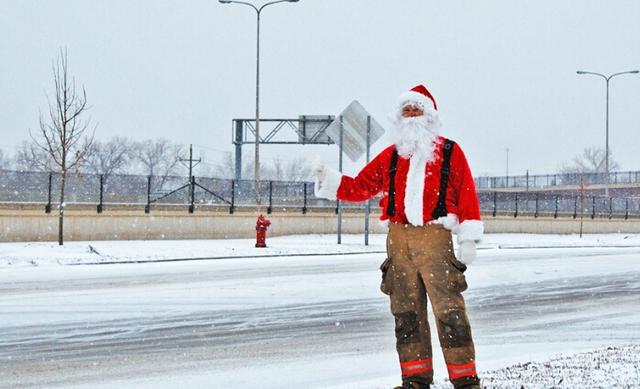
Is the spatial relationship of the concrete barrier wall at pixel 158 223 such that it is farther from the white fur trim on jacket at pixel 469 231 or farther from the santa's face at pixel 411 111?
the white fur trim on jacket at pixel 469 231

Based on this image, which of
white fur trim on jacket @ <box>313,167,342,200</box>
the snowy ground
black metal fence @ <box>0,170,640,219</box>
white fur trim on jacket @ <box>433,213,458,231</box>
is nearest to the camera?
white fur trim on jacket @ <box>433,213,458,231</box>

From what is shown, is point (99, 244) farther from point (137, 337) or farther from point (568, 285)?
point (137, 337)

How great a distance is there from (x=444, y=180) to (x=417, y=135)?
347 millimetres

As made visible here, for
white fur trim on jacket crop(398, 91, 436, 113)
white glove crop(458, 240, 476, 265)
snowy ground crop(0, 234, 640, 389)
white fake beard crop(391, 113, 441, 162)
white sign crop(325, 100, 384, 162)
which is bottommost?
snowy ground crop(0, 234, 640, 389)

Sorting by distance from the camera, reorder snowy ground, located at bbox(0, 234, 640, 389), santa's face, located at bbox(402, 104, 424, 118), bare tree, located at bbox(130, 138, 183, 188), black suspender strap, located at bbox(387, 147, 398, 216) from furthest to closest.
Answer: bare tree, located at bbox(130, 138, 183, 188)
snowy ground, located at bbox(0, 234, 640, 389)
santa's face, located at bbox(402, 104, 424, 118)
black suspender strap, located at bbox(387, 147, 398, 216)

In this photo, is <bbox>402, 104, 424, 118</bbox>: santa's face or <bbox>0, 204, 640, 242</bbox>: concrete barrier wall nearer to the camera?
<bbox>402, 104, 424, 118</bbox>: santa's face

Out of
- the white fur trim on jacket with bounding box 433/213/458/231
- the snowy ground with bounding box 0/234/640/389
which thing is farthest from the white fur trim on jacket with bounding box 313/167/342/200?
the snowy ground with bounding box 0/234/640/389

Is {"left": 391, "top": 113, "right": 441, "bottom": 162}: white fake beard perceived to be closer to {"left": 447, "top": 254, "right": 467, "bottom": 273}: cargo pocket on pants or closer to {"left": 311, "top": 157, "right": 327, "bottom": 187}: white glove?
{"left": 311, "top": 157, "right": 327, "bottom": 187}: white glove

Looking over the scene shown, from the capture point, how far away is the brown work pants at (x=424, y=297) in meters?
5.88

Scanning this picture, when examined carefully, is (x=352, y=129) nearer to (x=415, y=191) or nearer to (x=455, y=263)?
(x=415, y=191)

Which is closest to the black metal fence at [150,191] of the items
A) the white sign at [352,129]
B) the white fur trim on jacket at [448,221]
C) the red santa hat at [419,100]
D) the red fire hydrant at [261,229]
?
the red fire hydrant at [261,229]

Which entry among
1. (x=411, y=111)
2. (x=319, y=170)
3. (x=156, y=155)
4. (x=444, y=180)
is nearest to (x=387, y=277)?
(x=444, y=180)

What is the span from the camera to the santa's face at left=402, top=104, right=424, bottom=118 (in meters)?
6.48

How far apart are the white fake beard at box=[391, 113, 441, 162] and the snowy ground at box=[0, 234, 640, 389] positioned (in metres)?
1.50
